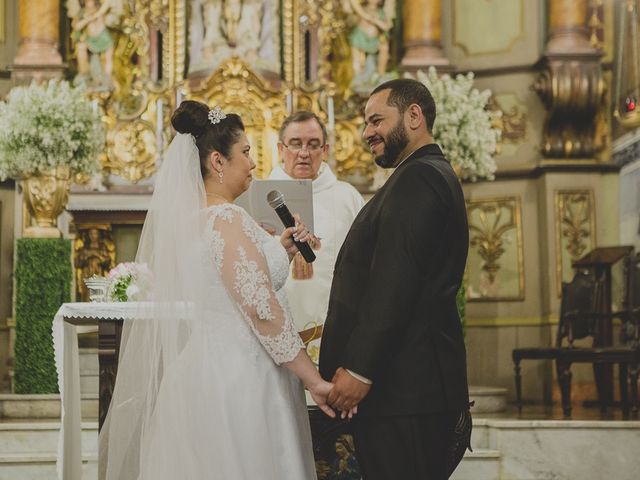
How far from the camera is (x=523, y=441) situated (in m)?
5.77

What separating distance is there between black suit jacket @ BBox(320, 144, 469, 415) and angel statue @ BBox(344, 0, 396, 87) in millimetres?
5532

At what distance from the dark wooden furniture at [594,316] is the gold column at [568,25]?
1.82 metres

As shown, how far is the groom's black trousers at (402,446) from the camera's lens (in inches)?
125

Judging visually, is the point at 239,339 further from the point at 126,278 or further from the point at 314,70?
the point at 314,70

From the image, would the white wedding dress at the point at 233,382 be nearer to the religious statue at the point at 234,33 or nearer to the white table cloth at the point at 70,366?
the white table cloth at the point at 70,366

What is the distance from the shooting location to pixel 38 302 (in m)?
7.16

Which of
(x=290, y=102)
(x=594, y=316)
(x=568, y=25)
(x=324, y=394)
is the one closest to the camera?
(x=324, y=394)

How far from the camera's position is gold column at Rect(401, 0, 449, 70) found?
28.6 ft

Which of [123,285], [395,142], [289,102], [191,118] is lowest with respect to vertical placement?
[123,285]

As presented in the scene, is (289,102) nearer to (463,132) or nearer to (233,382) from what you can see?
(463,132)

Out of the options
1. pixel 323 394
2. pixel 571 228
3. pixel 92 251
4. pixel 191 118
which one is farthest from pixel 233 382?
pixel 571 228

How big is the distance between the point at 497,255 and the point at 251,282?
5.45 meters

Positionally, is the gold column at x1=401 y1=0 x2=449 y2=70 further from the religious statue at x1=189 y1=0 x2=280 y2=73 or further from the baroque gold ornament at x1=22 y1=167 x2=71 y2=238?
the baroque gold ornament at x1=22 y1=167 x2=71 y2=238

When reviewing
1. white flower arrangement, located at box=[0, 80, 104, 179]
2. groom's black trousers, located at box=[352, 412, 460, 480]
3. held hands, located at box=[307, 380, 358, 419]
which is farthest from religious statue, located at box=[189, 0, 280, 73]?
groom's black trousers, located at box=[352, 412, 460, 480]
